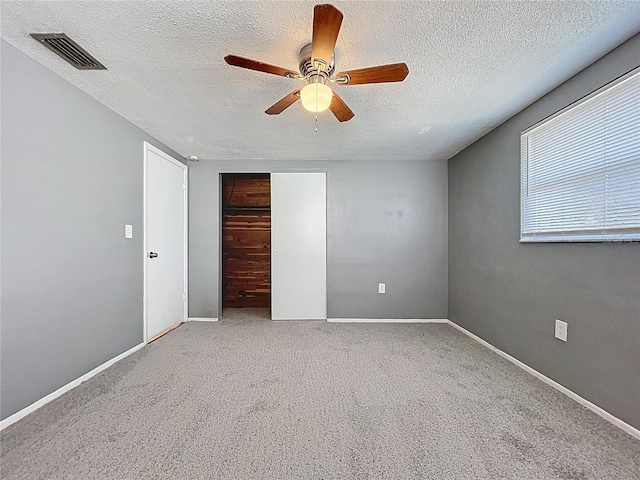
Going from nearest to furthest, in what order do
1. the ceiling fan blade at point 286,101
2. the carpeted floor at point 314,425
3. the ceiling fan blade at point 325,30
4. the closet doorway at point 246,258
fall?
the ceiling fan blade at point 325,30 < the carpeted floor at point 314,425 < the ceiling fan blade at point 286,101 < the closet doorway at point 246,258

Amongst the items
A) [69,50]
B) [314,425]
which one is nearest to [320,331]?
[314,425]

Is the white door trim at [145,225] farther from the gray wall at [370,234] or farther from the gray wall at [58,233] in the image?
the gray wall at [58,233]

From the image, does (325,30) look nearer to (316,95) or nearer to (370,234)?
(316,95)

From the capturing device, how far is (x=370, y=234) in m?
4.05

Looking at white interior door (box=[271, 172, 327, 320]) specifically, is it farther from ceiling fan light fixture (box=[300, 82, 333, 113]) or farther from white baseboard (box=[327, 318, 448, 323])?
ceiling fan light fixture (box=[300, 82, 333, 113])

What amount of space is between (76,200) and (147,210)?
35.5 inches

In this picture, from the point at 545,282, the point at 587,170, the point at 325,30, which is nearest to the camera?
the point at 325,30

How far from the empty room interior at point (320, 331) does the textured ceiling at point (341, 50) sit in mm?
15

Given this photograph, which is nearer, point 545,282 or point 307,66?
point 307,66

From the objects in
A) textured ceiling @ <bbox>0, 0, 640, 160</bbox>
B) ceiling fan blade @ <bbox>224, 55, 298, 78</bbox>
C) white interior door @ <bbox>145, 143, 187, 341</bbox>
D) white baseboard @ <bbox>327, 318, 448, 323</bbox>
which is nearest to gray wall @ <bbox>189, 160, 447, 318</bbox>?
white baseboard @ <bbox>327, 318, 448, 323</bbox>

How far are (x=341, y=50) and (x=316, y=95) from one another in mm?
Result: 302

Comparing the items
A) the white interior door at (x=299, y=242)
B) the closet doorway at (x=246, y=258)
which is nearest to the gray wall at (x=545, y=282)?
the white interior door at (x=299, y=242)

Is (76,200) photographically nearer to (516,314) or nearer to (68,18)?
(68,18)

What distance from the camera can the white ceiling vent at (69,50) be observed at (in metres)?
1.60
